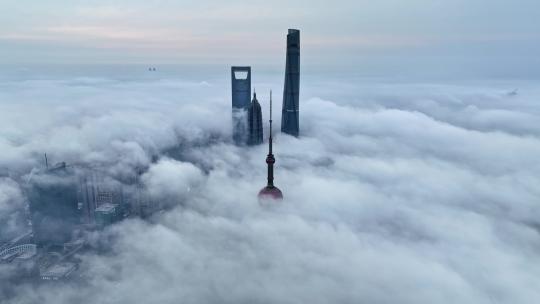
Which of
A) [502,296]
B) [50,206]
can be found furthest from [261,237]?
[50,206]

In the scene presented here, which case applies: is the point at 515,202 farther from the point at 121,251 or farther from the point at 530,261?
the point at 121,251

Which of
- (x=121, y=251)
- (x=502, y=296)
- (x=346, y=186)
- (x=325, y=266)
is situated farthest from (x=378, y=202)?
(x=121, y=251)

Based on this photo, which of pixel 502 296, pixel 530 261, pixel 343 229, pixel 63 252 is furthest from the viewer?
pixel 63 252

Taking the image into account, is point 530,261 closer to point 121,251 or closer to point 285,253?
point 285,253

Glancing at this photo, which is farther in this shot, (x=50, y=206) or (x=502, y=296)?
(x=50, y=206)

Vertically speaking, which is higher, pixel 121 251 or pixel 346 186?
pixel 346 186

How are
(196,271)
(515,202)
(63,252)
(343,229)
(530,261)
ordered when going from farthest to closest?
(63,252)
(515,202)
(343,229)
(196,271)
(530,261)
